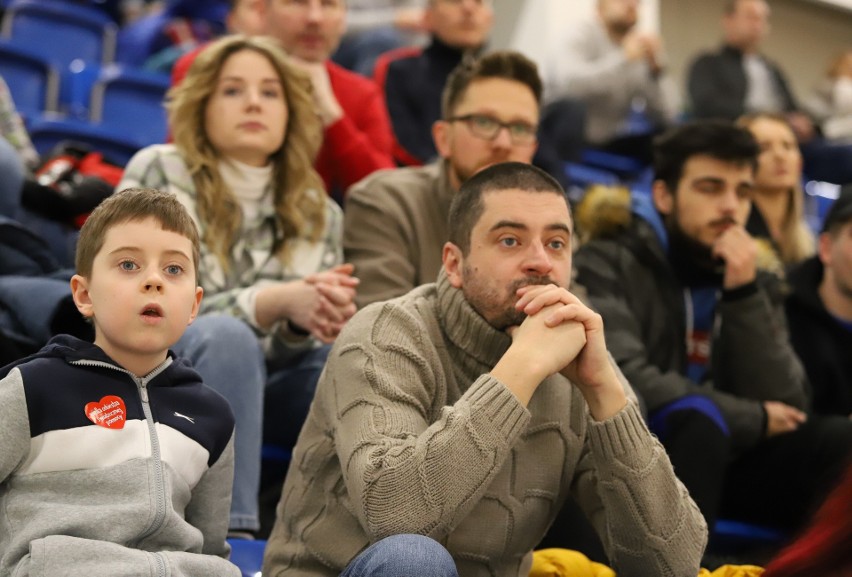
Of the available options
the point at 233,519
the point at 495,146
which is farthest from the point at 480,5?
the point at 233,519

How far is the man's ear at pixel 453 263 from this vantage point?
78.9 inches

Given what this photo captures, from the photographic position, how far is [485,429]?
173 cm

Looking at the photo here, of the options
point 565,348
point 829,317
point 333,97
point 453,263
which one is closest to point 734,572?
point 565,348

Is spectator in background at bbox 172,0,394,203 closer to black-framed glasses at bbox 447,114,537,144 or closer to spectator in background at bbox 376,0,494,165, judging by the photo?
spectator in background at bbox 376,0,494,165

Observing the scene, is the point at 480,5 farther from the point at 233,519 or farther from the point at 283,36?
the point at 233,519

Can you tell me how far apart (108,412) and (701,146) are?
1953 millimetres

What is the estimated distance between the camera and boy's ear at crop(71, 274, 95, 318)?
169 cm

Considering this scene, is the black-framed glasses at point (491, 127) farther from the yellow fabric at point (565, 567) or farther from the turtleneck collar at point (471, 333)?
the yellow fabric at point (565, 567)

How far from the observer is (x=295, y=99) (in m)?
2.86

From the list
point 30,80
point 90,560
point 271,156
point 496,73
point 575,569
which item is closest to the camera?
point 90,560

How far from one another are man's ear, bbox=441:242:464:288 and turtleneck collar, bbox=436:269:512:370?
0.02m

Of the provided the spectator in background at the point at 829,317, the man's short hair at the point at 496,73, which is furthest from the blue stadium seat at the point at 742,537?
the man's short hair at the point at 496,73

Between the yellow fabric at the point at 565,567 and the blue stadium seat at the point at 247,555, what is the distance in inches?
18.4

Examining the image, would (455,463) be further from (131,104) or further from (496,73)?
(131,104)
